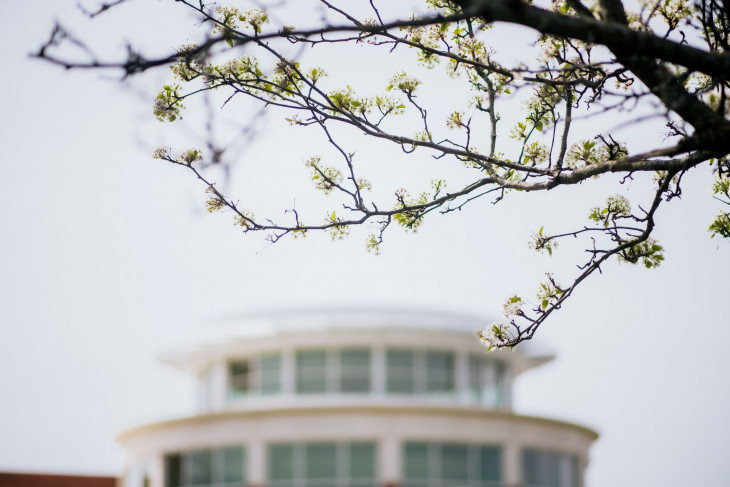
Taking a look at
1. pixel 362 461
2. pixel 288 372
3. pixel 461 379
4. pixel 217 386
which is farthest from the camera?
pixel 217 386

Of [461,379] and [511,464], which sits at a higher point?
[461,379]

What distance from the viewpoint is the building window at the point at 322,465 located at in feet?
102

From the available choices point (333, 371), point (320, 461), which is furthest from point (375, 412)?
point (333, 371)

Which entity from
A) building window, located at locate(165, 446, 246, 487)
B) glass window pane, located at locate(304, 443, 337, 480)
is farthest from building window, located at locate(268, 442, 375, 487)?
building window, located at locate(165, 446, 246, 487)

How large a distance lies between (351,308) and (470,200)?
93.2 feet

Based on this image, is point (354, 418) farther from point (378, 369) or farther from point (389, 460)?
point (378, 369)

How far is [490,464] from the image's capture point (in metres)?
32.2

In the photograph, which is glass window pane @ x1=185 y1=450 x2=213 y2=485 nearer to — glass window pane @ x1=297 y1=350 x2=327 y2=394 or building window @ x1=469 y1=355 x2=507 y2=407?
glass window pane @ x1=297 y1=350 x2=327 y2=394

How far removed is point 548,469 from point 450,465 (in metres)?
4.21

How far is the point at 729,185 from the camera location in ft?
24.5

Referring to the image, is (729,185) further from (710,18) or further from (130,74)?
(130,74)

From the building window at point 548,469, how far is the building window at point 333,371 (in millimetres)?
6434

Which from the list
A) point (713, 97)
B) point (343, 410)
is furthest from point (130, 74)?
point (343, 410)

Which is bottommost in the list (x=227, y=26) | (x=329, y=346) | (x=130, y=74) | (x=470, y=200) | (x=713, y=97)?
(x=130, y=74)
